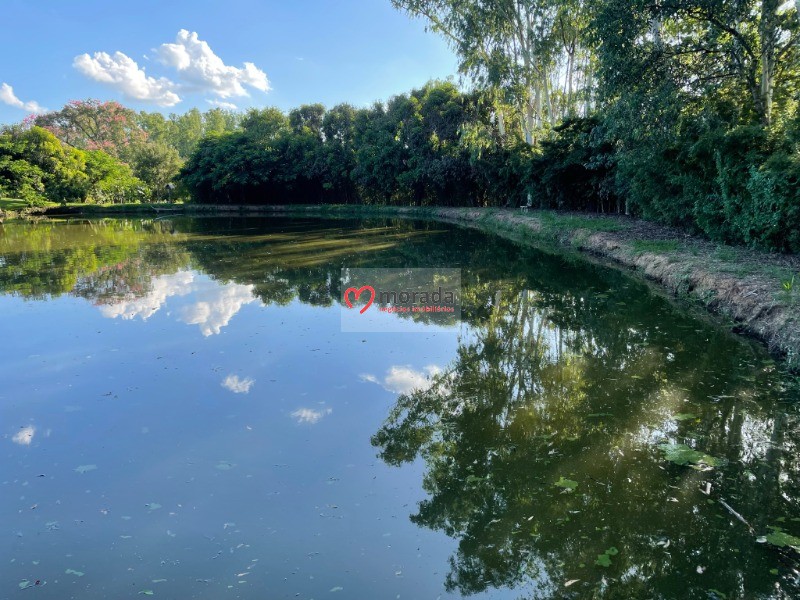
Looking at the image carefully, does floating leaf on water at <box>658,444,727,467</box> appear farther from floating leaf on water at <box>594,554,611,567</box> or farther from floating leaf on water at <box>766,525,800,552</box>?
floating leaf on water at <box>594,554,611,567</box>

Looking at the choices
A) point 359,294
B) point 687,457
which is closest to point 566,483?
point 687,457

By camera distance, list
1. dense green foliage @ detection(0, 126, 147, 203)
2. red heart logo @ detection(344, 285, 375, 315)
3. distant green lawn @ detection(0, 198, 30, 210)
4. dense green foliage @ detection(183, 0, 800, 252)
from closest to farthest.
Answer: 1. red heart logo @ detection(344, 285, 375, 315)
2. dense green foliage @ detection(183, 0, 800, 252)
3. dense green foliage @ detection(0, 126, 147, 203)
4. distant green lawn @ detection(0, 198, 30, 210)

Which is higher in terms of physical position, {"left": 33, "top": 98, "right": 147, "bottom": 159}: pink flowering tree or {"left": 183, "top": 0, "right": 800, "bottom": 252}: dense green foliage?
{"left": 33, "top": 98, "right": 147, "bottom": 159}: pink flowering tree

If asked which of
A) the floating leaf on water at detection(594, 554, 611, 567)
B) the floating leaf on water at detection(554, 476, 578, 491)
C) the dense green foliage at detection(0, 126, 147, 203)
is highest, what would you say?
the dense green foliage at detection(0, 126, 147, 203)

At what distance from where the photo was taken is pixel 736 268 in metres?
6.91

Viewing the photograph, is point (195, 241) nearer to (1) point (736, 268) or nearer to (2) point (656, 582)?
(1) point (736, 268)

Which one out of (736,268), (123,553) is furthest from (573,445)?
(736,268)

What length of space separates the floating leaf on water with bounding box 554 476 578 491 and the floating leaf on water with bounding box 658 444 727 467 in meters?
0.74

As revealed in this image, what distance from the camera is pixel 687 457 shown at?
3.30m

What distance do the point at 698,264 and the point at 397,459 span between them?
642 centimetres

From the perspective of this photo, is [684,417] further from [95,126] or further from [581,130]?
[95,126]

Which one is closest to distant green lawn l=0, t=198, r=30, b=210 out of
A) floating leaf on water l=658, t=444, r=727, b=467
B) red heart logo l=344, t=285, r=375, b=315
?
red heart logo l=344, t=285, r=375, b=315

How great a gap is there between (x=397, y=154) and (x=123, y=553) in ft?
96.8

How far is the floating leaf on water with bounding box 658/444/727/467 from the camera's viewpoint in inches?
127
